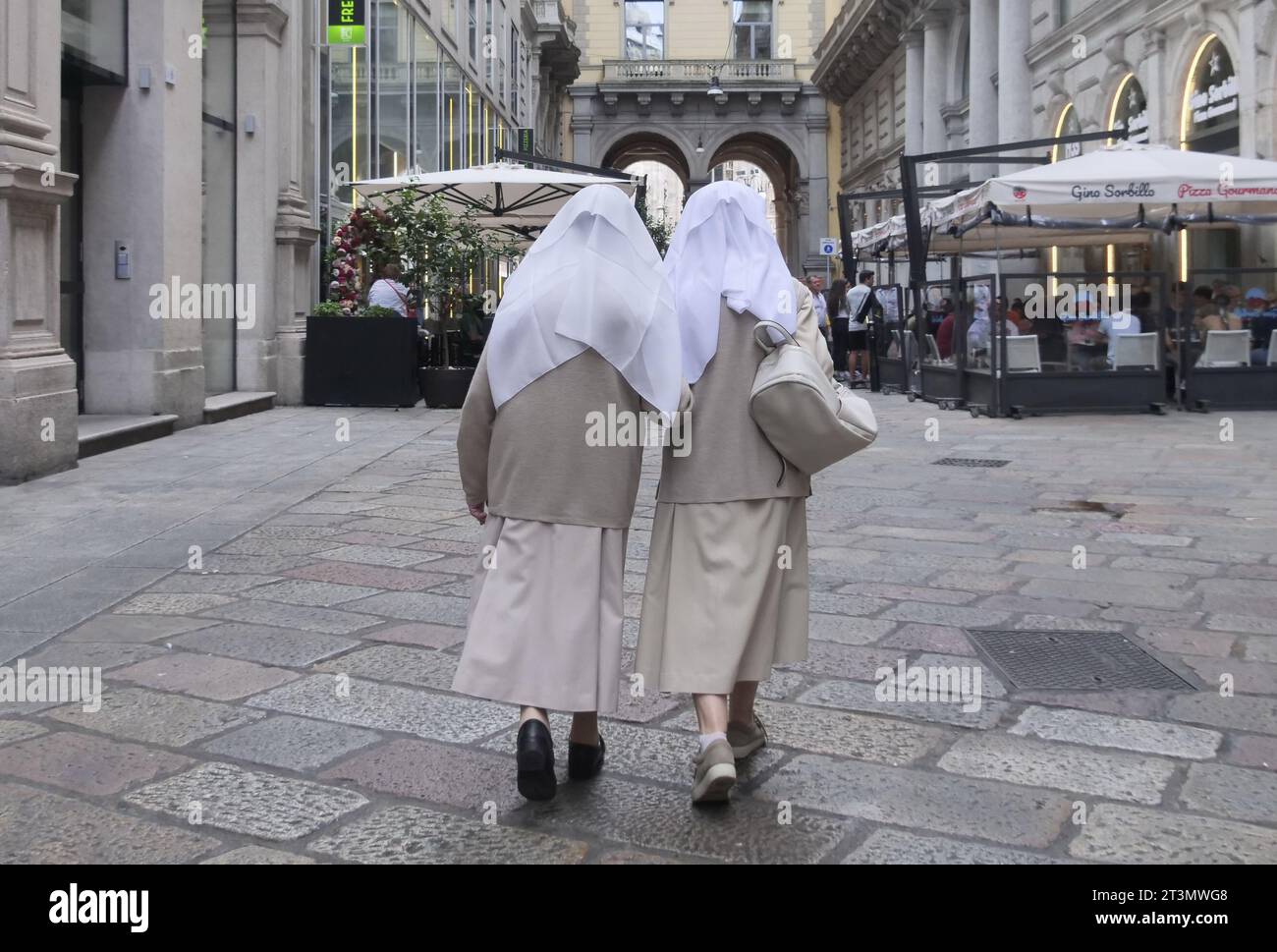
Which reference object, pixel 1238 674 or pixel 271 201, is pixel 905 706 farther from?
pixel 271 201

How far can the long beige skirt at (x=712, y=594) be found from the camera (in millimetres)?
3502

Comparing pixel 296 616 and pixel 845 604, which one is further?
pixel 845 604

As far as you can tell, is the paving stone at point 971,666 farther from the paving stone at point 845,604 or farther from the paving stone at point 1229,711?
the paving stone at point 845,604

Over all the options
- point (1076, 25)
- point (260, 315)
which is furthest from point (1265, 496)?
point (1076, 25)

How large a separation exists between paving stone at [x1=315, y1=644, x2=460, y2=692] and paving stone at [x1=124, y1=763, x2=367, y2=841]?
3.09ft

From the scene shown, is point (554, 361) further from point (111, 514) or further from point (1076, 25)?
point (1076, 25)

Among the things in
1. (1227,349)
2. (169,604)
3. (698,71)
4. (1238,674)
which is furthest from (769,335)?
(698,71)

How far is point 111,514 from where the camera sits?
300 inches

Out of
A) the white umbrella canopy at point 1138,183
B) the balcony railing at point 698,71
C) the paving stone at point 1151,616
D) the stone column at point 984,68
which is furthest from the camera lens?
the balcony railing at point 698,71

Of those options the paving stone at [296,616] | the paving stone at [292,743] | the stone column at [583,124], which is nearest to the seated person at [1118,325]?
the paving stone at [296,616]

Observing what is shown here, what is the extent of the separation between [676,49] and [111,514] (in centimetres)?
4313

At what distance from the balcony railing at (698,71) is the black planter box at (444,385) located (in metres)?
33.2

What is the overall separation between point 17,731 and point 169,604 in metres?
1.65

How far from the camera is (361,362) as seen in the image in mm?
14938
